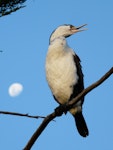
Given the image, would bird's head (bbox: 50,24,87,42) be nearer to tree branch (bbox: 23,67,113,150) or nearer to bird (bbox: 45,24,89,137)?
bird (bbox: 45,24,89,137)

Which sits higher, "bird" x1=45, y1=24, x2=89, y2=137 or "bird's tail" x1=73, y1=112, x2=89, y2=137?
"bird" x1=45, y1=24, x2=89, y2=137

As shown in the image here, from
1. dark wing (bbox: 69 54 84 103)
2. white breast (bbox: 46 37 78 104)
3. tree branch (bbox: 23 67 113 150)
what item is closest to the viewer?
tree branch (bbox: 23 67 113 150)

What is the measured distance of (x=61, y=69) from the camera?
2602 millimetres

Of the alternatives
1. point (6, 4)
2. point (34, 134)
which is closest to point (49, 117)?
point (34, 134)

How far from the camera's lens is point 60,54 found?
2674 millimetres

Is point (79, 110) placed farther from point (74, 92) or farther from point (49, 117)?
point (49, 117)

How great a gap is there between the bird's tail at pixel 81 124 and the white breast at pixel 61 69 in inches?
8.8

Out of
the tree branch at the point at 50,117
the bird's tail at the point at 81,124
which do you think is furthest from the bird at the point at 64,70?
the tree branch at the point at 50,117

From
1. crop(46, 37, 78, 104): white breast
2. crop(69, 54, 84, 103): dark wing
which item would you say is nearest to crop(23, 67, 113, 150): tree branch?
crop(46, 37, 78, 104): white breast

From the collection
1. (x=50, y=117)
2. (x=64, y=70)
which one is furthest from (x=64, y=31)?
(x=50, y=117)

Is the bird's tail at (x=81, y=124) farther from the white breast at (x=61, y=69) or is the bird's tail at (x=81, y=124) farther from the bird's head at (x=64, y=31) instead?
the bird's head at (x=64, y=31)

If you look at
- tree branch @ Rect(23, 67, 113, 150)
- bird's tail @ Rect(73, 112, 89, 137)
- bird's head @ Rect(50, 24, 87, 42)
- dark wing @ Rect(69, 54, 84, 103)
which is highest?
bird's head @ Rect(50, 24, 87, 42)

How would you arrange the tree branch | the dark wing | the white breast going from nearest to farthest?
1. the tree branch
2. the white breast
3. the dark wing

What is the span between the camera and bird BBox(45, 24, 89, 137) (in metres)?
2.63
